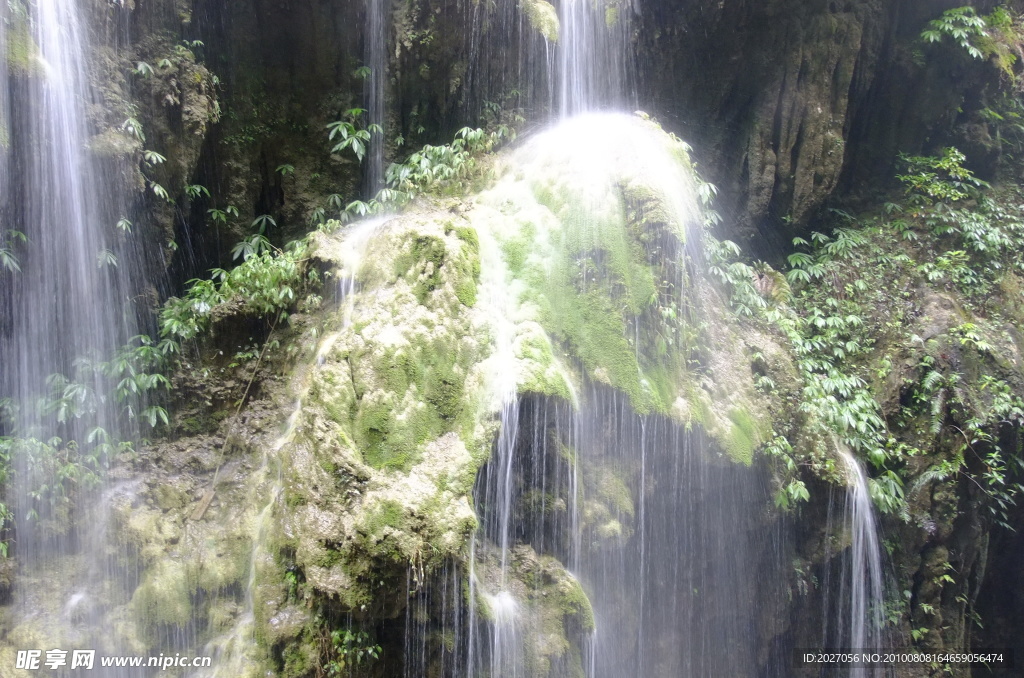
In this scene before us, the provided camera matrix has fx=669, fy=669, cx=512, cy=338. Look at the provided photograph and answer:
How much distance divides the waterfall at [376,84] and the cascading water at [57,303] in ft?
8.99

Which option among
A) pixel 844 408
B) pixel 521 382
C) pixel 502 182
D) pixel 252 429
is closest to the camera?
pixel 521 382

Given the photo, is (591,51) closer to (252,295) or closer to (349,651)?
(252,295)

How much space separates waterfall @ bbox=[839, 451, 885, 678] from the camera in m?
6.73

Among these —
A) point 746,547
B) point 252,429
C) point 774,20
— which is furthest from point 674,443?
point 774,20

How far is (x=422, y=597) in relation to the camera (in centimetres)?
451

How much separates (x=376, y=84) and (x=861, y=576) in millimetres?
7744

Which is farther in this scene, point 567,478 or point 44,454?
point 44,454

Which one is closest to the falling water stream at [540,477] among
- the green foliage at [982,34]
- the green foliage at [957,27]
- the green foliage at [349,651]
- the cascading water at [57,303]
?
the cascading water at [57,303]

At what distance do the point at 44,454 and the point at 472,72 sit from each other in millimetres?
5901

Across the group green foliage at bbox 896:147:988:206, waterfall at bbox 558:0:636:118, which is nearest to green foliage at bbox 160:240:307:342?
waterfall at bbox 558:0:636:118

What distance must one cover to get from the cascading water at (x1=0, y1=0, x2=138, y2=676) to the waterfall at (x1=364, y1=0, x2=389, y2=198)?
8.99 feet

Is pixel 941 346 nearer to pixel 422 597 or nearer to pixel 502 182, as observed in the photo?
pixel 502 182

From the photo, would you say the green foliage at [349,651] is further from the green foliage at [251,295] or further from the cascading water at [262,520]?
the green foliage at [251,295]

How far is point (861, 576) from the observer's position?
6.88 metres
